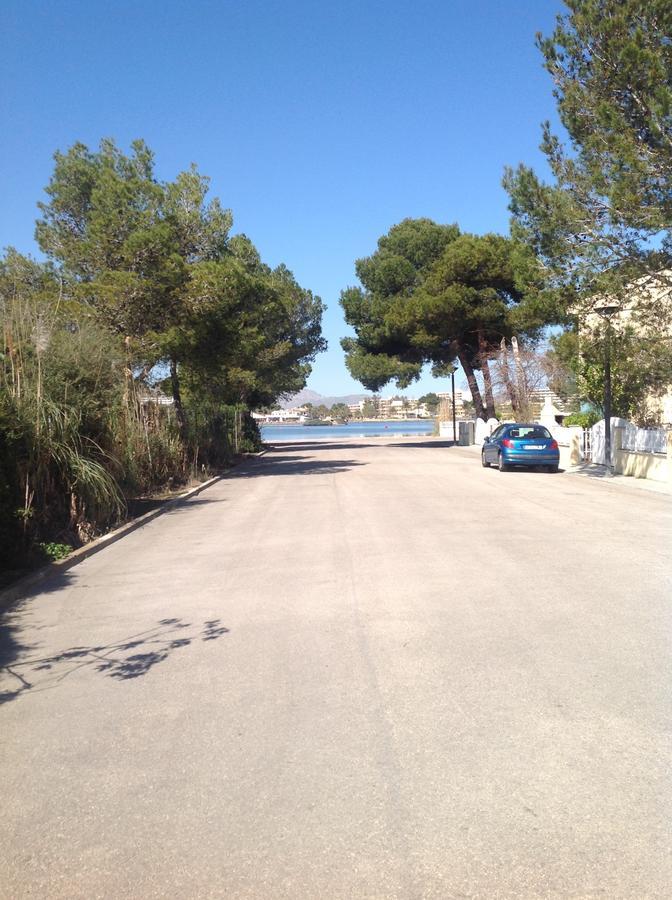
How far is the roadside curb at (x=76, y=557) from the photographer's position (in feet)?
27.1

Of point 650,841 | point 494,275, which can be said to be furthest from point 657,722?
point 494,275

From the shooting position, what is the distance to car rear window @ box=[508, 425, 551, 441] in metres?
23.5

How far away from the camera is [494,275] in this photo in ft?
127

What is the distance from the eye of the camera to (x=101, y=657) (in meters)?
6.13

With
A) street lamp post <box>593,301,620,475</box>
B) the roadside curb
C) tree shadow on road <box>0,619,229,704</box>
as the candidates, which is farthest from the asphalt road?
street lamp post <box>593,301,620,475</box>

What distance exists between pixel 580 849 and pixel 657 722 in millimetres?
1504

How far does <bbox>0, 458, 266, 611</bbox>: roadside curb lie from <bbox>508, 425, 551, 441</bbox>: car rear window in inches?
430

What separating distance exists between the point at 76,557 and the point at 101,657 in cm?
454

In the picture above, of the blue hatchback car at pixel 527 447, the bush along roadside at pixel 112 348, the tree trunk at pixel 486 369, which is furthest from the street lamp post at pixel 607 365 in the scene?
the tree trunk at pixel 486 369

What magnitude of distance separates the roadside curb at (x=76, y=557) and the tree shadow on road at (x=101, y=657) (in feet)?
4.34

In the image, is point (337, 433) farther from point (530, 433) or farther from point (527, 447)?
point (527, 447)

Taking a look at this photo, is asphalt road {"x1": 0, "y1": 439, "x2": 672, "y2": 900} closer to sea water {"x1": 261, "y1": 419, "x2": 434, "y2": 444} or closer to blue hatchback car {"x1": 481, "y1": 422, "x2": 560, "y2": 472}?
blue hatchback car {"x1": 481, "y1": 422, "x2": 560, "y2": 472}

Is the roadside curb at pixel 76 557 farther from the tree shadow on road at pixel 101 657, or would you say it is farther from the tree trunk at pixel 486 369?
the tree trunk at pixel 486 369

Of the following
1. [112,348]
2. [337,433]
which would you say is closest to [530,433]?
[112,348]
